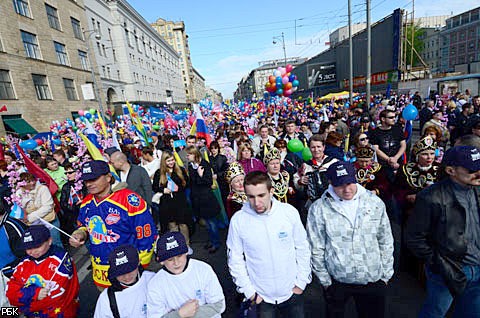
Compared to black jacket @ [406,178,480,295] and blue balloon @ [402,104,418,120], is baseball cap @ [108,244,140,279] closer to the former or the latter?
black jacket @ [406,178,480,295]

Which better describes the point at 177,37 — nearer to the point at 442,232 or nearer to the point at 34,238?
the point at 34,238

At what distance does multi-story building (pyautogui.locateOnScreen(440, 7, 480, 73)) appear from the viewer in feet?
165

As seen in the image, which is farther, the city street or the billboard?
the billboard

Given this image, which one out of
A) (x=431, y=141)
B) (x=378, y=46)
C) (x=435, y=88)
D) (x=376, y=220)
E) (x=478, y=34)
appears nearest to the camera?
(x=376, y=220)

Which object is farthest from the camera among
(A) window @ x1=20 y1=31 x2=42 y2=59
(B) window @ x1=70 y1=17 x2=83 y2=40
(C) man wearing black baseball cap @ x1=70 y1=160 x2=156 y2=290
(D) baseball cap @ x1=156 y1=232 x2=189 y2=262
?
(B) window @ x1=70 y1=17 x2=83 y2=40

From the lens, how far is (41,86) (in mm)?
21516

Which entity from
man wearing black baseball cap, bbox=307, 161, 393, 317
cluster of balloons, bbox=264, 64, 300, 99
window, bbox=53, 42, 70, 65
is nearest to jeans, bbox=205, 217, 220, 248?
man wearing black baseball cap, bbox=307, 161, 393, 317

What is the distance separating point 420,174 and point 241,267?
8.01 ft

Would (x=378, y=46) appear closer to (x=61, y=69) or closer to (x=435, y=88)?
(x=435, y=88)

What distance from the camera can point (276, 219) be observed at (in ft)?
6.81

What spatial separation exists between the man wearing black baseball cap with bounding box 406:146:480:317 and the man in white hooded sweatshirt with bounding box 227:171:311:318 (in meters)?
0.90

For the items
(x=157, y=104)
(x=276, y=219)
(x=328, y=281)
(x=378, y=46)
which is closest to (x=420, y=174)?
(x=328, y=281)

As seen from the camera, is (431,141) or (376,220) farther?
(431,141)

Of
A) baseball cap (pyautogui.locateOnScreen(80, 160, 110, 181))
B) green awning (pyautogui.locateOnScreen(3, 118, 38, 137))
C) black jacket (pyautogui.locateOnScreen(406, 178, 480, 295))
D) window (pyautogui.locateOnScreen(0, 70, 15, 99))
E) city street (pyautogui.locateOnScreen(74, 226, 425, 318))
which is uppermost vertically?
window (pyautogui.locateOnScreen(0, 70, 15, 99))
